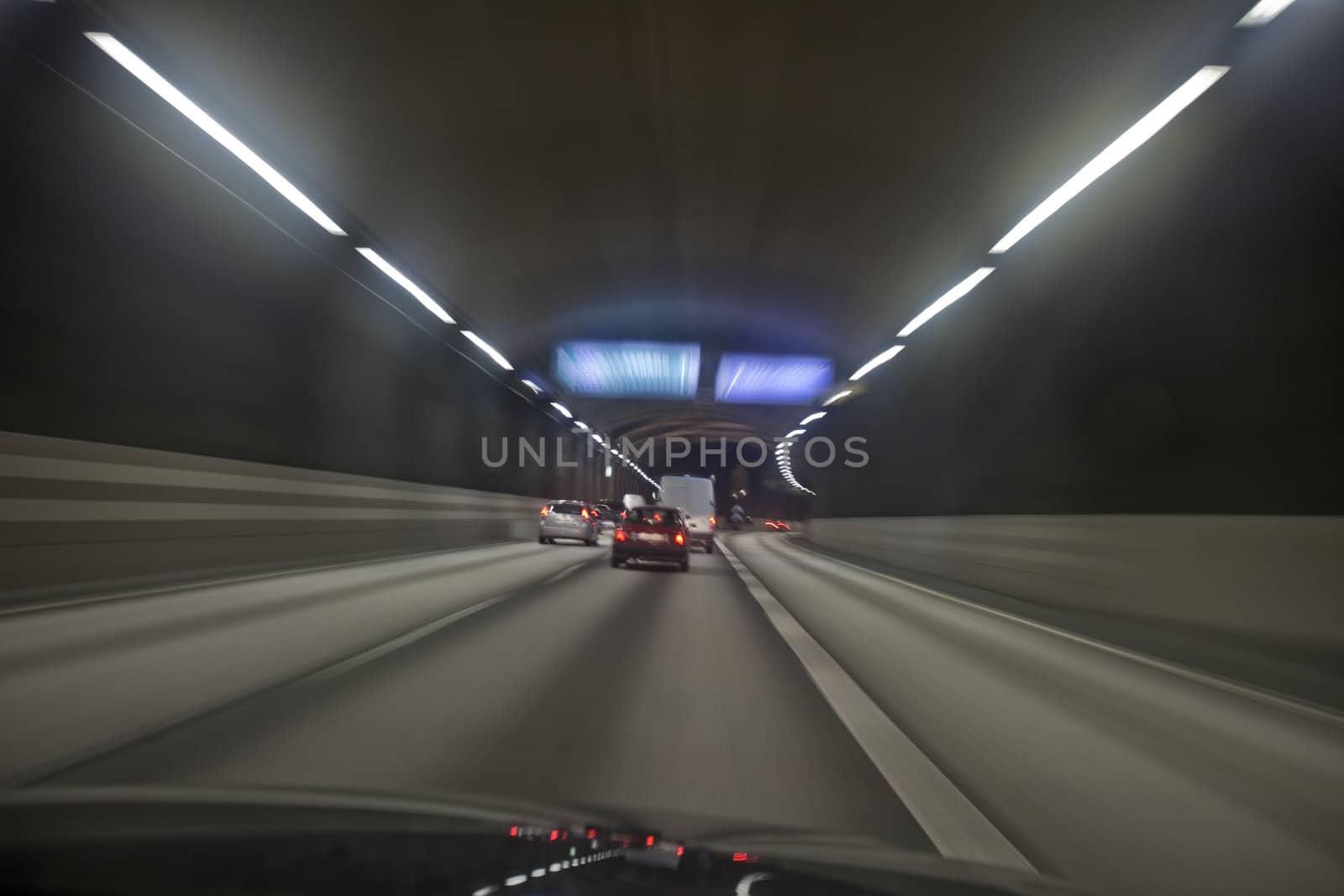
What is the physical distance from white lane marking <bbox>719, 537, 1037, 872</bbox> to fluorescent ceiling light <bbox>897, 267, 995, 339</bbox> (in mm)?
10607

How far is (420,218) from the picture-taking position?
55.1ft

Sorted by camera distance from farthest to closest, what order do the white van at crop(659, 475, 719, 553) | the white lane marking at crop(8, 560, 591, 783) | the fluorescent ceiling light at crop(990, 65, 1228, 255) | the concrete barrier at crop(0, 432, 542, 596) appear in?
the white van at crop(659, 475, 719, 553) → the concrete barrier at crop(0, 432, 542, 596) → the fluorescent ceiling light at crop(990, 65, 1228, 255) → the white lane marking at crop(8, 560, 591, 783)

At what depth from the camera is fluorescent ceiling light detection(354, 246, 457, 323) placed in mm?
18484

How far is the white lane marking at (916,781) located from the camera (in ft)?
13.5

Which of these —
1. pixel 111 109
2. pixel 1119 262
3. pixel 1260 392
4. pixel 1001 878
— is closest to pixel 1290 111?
pixel 1260 392

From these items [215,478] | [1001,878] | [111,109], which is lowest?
[1001,878]

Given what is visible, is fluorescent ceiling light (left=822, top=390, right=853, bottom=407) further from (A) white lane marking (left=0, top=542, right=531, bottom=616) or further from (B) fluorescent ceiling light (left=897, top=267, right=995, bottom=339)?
(A) white lane marking (left=0, top=542, right=531, bottom=616)

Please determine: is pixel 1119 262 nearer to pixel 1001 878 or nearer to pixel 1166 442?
pixel 1166 442

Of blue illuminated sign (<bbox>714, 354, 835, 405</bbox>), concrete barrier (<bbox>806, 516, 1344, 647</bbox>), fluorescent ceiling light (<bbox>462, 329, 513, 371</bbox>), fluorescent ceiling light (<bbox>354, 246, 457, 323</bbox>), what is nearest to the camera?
concrete barrier (<bbox>806, 516, 1344, 647</bbox>)

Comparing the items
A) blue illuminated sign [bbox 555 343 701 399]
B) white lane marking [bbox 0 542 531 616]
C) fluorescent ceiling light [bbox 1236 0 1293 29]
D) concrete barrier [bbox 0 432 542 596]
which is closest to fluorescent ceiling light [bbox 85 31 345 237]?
concrete barrier [bbox 0 432 542 596]

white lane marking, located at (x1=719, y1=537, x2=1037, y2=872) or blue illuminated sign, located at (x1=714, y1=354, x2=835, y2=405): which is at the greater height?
blue illuminated sign, located at (x1=714, y1=354, x2=835, y2=405)

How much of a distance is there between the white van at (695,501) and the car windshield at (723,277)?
1646cm

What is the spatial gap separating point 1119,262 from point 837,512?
27.7 meters

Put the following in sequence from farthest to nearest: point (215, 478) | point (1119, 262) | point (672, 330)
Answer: point (672, 330)
point (215, 478)
point (1119, 262)
